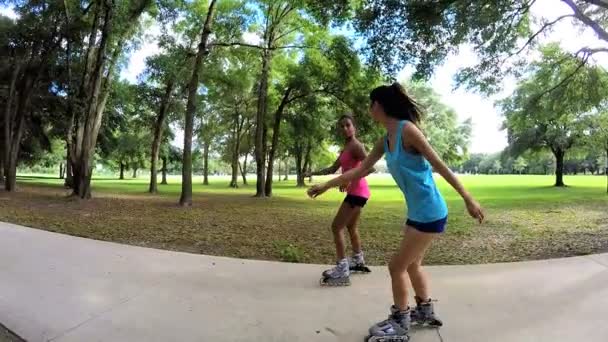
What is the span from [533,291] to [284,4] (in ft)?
67.2

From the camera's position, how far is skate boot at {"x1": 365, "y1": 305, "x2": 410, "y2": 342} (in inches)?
117

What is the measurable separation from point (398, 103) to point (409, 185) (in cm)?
59

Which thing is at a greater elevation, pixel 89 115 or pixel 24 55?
pixel 24 55

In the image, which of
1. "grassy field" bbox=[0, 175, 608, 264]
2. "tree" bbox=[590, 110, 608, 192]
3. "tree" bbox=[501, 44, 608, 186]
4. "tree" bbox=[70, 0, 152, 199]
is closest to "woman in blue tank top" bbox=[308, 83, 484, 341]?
"grassy field" bbox=[0, 175, 608, 264]

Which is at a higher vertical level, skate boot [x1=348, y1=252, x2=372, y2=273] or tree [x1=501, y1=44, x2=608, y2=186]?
tree [x1=501, y1=44, x2=608, y2=186]

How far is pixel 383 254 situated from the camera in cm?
676

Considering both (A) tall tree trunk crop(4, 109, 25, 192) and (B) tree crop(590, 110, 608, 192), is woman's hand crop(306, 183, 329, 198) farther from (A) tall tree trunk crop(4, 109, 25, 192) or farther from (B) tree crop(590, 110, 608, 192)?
(B) tree crop(590, 110, 608, 192)

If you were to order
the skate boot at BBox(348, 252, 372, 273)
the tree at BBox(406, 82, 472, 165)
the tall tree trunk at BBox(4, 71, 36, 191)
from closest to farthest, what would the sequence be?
the skate boot at BBox(348, 252, 372, 273) < the tall tree trunk at BBox(4, 71, 36, 191) < the tree at BBox(406, 82, 472, 165)

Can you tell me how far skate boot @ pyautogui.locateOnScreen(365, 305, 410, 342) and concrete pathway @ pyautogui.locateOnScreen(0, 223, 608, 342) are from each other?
0.47ft

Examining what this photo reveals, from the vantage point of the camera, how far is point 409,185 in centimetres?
301

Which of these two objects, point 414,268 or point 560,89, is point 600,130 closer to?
point 560,89

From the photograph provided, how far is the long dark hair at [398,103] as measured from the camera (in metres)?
A: 3.12

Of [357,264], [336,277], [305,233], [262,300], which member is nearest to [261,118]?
[305,233]

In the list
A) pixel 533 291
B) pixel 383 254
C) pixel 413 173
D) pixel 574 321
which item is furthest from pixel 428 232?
pixel 383 254
